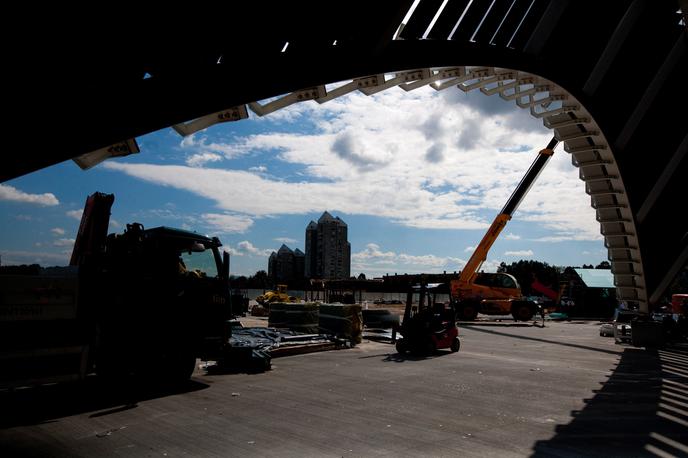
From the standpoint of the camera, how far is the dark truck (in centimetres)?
710

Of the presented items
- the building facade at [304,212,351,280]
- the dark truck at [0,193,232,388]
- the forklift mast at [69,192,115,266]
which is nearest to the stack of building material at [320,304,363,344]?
the dark truck at [0,193,232,388]

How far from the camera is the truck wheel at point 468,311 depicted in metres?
31.9

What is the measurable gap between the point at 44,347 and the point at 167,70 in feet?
14.7

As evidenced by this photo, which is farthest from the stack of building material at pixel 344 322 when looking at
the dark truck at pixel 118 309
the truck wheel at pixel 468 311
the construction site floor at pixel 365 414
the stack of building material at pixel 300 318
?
the truck wheel at pixel 468 311

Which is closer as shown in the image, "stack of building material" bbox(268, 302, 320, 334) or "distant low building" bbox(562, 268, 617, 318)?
"stack of building material" bbox(268, 302, 320, 334)

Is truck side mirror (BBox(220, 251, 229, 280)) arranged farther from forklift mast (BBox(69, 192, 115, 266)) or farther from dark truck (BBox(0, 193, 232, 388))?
forklift mast (BBox(69, 192, 115, 266))

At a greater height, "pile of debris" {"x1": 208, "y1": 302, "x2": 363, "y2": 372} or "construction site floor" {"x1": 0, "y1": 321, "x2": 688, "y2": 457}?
"pile of debris" {"x1": 208, "y1": 302, "x2": 363, "y2": 372}

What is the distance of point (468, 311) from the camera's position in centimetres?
3197

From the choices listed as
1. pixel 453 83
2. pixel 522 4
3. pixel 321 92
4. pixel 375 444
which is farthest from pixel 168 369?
pixel 522 4

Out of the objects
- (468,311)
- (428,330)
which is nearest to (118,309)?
(428,330)

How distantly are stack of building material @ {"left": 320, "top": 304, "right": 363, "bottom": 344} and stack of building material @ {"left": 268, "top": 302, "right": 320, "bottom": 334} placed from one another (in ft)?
3.28

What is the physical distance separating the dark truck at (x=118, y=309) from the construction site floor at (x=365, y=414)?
0.66 meters

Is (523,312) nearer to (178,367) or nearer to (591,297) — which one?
(591,297)

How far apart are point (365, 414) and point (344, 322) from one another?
9.90m
